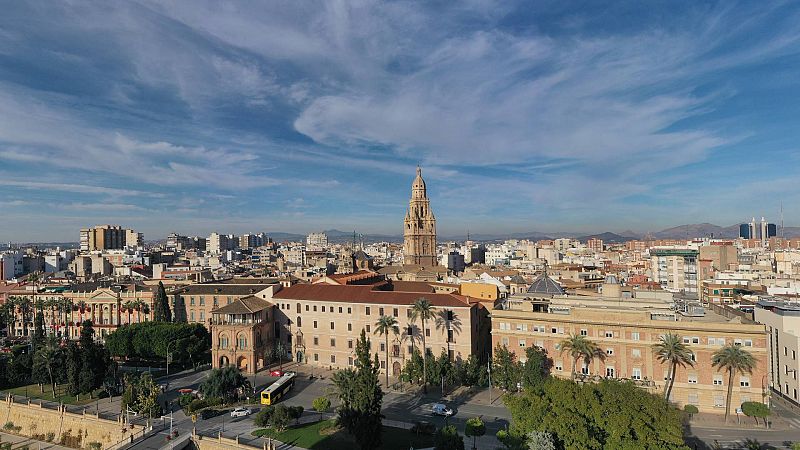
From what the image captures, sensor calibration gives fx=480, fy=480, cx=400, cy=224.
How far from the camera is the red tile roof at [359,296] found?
6831 centimetres

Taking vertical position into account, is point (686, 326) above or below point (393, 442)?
above

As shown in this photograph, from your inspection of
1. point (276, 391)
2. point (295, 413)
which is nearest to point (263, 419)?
point (295, 413)

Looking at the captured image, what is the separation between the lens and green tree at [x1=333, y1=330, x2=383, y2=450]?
4222 cm

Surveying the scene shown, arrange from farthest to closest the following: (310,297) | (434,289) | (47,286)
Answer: (47,286) < (434,289) < (310,297)

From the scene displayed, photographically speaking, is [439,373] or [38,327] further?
[38,327]

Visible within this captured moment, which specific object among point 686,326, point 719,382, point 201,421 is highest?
point 686,326

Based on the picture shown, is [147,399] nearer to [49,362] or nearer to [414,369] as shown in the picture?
[49,362]

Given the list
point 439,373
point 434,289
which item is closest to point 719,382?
point 439,373

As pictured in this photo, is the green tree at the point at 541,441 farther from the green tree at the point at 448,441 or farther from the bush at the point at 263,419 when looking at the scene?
the bush at the point at 263,419

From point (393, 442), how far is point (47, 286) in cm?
9884

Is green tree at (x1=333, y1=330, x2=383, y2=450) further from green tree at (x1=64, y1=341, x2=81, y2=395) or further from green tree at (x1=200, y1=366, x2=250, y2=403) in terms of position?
green tree at (x1=64, y1=341, x2=81, y2=395)

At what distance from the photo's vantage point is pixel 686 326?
177ft

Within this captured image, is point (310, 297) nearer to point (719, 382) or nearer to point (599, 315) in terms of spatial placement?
point (599, 315)

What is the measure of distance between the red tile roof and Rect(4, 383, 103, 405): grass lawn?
28627 millimetres
